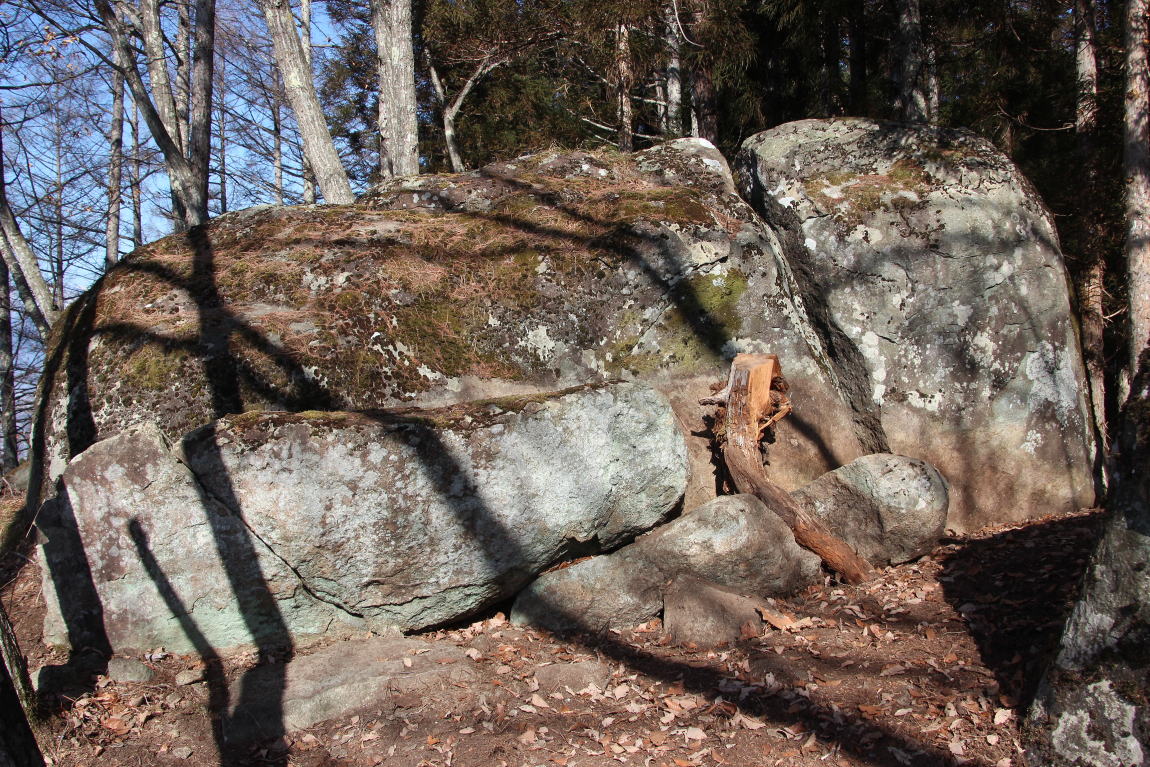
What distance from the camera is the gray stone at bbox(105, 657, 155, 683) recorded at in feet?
15.0

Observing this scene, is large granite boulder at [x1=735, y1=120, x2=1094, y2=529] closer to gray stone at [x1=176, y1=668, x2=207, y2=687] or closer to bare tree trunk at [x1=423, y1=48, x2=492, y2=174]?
gray stone at [x1=176, y1=668, x2=207, y2=687]

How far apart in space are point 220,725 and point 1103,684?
177 inches

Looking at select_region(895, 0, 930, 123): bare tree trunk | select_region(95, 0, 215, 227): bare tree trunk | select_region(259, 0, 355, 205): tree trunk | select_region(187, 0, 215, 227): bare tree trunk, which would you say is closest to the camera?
select_region(259, 0, 355, 205): tree trunk

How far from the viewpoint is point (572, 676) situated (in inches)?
184

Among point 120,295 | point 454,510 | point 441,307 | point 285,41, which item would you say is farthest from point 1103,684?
point 285,41

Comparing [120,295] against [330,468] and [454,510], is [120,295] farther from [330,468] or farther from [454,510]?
[454,510]

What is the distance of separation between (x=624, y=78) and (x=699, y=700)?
10230 mm

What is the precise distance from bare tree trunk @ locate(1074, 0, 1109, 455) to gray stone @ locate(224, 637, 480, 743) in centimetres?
808

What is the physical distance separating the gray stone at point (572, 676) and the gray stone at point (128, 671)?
7.93 feet

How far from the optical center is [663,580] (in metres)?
5.43

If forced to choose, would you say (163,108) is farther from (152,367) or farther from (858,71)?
(858,71)

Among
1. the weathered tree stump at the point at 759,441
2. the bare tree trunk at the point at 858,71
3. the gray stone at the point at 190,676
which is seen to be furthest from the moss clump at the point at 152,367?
the bare tree trunk at the point at 858,71

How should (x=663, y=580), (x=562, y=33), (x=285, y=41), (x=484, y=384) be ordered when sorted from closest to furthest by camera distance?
(x=663, y=580)
(x=484, y=384)
(x=285, y=41)
(x=562, y=33)

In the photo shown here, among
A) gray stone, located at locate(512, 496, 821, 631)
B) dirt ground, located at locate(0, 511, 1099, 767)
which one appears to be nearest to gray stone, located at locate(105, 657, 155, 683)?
dirt ground, located at locate(0, 511, 1099, 767)
